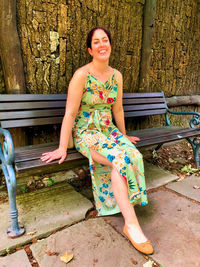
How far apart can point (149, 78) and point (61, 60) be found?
62.9 inches

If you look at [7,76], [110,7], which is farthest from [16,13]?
[110,7]

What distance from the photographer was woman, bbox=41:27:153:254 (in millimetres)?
1708

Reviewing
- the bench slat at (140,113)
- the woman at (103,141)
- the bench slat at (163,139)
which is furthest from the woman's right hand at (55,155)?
the bench slat at (140,113)

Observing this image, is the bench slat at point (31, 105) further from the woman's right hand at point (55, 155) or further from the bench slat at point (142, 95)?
the bench slat at point (142, 95)

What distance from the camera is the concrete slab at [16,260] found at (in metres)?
1.49

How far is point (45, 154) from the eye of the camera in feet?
6.29

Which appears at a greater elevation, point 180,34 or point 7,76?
point 180,34

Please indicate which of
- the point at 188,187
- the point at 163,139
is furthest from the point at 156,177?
the point at 163,139

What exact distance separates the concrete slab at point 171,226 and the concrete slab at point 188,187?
0.14m

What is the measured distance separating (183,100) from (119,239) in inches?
127

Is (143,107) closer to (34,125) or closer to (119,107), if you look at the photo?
(119,107)

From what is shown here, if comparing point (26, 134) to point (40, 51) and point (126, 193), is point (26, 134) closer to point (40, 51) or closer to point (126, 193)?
point (40, 51)

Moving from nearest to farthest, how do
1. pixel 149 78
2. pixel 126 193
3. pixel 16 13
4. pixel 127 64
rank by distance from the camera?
pixel 126 193 → pixel 16 13 → pixel 127 64 → pixel 149 78

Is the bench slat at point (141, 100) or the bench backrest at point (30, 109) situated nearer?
the bench backrest at point (30, 109)
